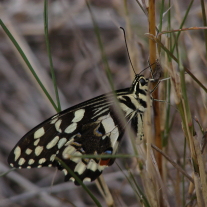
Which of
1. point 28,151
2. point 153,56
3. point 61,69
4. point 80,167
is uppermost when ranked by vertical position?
point 153,56

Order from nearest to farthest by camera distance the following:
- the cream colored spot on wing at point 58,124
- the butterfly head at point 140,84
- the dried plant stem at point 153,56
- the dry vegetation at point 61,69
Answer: the dried plant stem at point 153,56 → the butterfly head at point 140,84 → the cream colored spot on wing at point 58,124 → the dry vegetation at point 61,69

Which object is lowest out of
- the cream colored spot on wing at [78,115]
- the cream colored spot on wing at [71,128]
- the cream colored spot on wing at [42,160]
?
the cream colored spot on wing at [42,160]

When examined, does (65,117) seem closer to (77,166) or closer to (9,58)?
(77,166)

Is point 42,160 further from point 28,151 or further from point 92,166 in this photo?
point 92,166

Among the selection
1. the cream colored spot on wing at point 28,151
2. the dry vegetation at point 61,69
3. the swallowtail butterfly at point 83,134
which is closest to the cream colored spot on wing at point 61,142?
the swallowtail butterfly at point 83,134

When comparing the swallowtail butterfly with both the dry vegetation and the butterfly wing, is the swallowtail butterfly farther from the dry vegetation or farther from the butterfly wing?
the dry vegetation

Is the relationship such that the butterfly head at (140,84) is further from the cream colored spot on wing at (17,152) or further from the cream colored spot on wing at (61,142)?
the cream colored spot on wing at (17,152)

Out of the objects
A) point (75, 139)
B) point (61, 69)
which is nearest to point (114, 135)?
point (75, 139)
